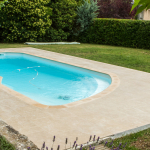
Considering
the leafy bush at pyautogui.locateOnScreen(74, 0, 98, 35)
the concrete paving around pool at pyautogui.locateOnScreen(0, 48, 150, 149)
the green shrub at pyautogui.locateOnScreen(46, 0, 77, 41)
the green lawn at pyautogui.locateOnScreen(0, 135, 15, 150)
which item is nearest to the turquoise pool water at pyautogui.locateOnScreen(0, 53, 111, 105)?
the concrete paving around pool at pyautogui.locateOnScreen(0, 48, 150, 149)

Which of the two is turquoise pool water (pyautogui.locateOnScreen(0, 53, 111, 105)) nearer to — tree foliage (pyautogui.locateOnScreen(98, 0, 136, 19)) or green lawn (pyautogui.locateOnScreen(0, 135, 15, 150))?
green lawn (pyautogui.locateOnScreen(0, 135, 15, 150))

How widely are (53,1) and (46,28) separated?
9.14ft

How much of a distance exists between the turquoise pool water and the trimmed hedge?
Result: 9289 mm

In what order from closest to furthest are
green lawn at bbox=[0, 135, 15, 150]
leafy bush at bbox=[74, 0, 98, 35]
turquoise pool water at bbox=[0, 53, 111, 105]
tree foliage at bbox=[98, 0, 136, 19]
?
green lawn at bbox=[0, 135, 15, 150], turquoise pool water at bbox=[0, 53, 111, 105], leafy bush at bbox=[74, 0, 98, 35], tree foliage at bbox=[98, 0, 136, 19]

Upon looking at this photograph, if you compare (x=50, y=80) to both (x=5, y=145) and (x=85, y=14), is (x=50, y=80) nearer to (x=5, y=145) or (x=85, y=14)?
(x=5, y=145)

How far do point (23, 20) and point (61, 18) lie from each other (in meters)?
3.49

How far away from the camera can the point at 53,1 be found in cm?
2038

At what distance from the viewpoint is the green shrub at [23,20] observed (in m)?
17.6

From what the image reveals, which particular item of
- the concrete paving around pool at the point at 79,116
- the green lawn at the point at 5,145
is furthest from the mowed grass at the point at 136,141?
the green lawn at the point at 5,145

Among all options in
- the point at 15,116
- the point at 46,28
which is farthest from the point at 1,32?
the point at 15,116

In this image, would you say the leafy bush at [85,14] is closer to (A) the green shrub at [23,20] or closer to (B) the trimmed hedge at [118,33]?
(B) the trimmed hedge at [118,33]

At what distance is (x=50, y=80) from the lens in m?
8.91

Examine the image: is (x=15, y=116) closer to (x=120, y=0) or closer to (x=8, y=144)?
(x=8, y=144)

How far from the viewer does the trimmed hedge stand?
17594 millimetres
